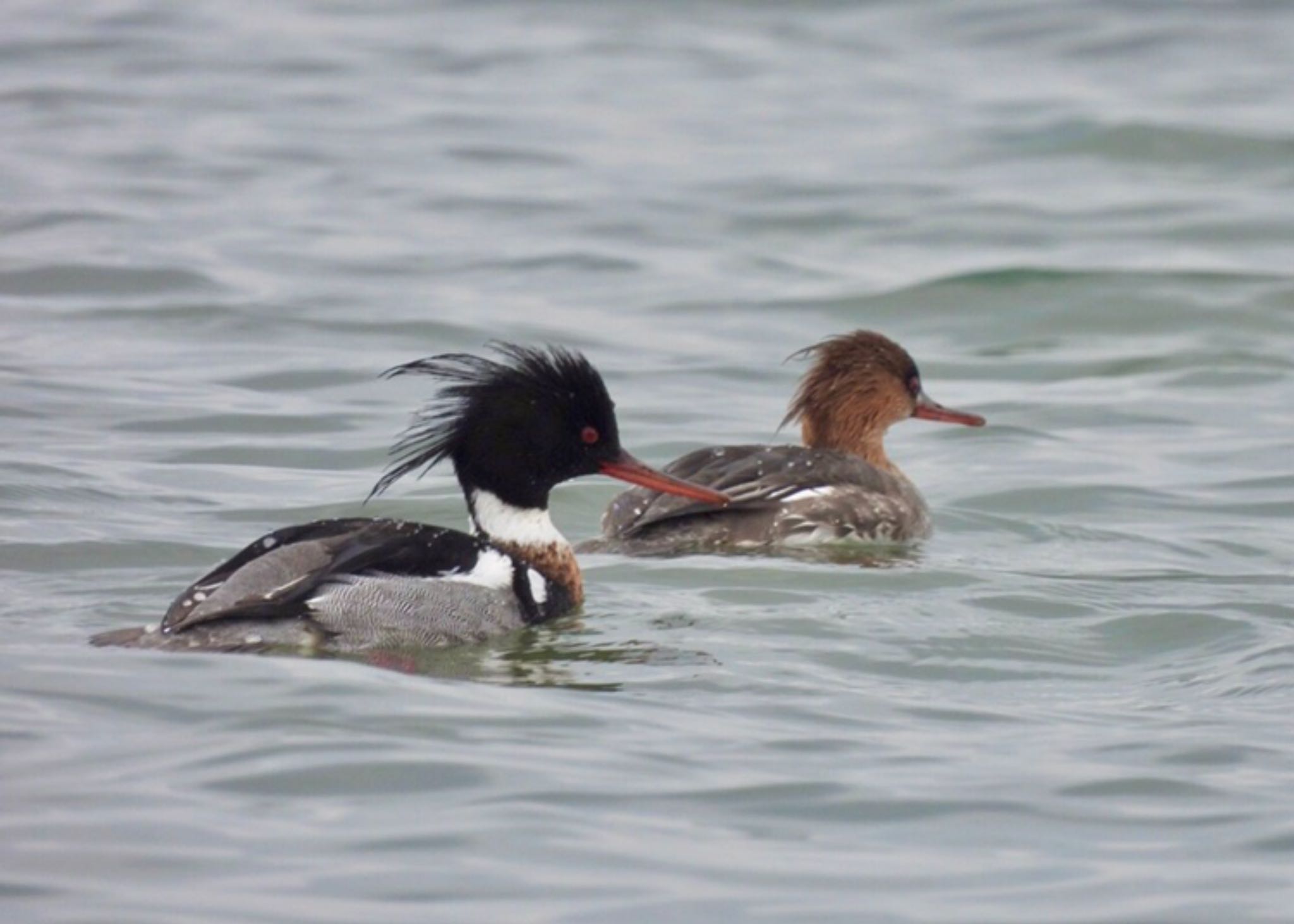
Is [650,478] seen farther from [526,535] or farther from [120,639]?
[120,639]

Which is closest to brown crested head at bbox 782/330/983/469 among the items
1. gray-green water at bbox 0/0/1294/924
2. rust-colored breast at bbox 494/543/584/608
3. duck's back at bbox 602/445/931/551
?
gray-green water at bbox 0/0/1294/924

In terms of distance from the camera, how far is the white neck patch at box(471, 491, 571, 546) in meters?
8.80

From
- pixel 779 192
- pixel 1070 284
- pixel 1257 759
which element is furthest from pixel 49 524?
pixel 779 192

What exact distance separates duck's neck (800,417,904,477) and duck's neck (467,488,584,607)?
2.71 metres

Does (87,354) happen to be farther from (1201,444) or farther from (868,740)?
(868,740)

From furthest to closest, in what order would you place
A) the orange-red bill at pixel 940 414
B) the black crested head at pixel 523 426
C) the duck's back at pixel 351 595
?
the orange-red bill at pixel 940 414, the black crested head at pixel 523 426, the duck's back at pixel 351 595

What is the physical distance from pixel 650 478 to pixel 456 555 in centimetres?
103

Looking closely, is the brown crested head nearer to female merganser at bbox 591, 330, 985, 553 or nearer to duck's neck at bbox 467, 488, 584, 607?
female merganser at bbox 591, 330, 985, 553

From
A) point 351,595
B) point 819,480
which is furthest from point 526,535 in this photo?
point 819,480

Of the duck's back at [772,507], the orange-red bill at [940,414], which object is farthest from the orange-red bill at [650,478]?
the orange-red bill at [940,414]

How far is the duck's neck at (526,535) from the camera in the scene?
345 inches

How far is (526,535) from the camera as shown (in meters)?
8.80

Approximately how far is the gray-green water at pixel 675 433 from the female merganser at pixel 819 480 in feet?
0.94

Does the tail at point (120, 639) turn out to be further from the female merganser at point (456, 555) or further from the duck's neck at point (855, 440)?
the duck's neck at point (855, 440)
